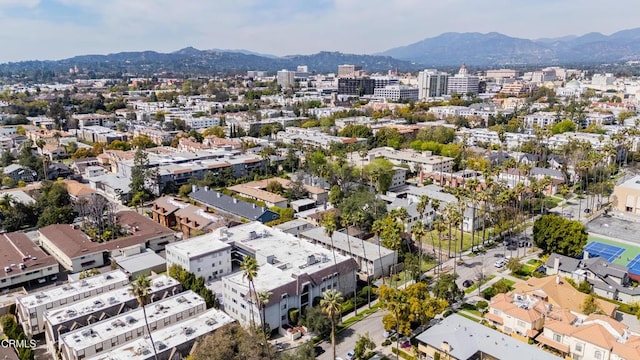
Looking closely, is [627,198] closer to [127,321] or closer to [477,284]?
[477,284]

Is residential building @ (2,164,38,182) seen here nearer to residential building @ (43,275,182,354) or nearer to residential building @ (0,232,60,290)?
residential building @ (0,232,60,290)

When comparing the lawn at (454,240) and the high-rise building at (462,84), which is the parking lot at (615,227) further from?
the high-rise building at (462,84)

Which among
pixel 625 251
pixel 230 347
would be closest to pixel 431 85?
pixel 625 251

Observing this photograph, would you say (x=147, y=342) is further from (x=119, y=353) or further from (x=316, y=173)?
(x=316, y=173)

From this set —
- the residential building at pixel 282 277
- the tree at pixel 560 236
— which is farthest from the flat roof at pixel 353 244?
the tree at pixel 560 236

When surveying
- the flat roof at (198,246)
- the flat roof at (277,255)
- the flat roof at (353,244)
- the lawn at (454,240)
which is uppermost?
the flat roof at (198,246)

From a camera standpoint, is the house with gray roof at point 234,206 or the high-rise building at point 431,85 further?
the high-rise building at point 431,85
